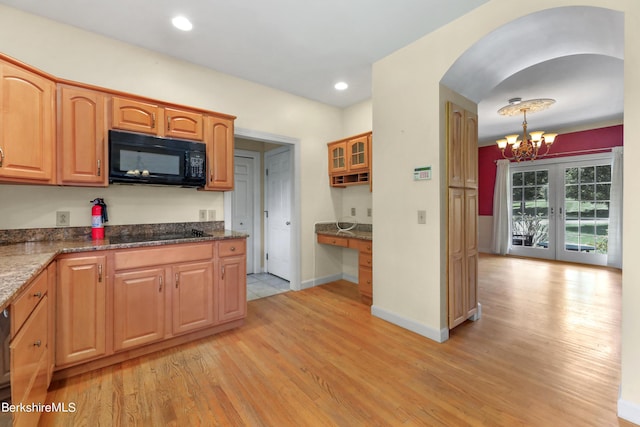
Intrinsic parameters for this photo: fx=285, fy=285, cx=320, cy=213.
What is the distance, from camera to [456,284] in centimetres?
267

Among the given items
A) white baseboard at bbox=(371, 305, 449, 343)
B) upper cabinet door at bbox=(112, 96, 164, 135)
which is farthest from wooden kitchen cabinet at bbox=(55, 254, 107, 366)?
white baseboard at bbox=(371, 305, 449, 343)

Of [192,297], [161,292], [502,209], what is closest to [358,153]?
[192,297]

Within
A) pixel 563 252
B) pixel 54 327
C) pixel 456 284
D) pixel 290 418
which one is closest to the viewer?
pixel 290 418

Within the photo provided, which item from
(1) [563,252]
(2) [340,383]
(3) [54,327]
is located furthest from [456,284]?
(1) [563,252]

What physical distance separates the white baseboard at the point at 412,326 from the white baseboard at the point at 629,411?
1087 mm

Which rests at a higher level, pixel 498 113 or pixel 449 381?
pixel 498 113

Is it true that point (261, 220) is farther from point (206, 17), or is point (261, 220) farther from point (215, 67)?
point (206, 17)

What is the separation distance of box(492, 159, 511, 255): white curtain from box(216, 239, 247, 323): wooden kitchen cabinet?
6.26m

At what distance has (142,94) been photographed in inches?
108

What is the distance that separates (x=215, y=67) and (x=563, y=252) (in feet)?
23.3

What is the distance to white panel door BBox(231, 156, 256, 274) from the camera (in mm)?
4648

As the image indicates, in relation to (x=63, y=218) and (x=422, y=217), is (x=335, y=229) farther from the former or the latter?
(x=63, y=218)

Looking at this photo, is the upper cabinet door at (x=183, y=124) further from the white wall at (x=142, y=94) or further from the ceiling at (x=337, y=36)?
the ceiling at (x=337, y=36)

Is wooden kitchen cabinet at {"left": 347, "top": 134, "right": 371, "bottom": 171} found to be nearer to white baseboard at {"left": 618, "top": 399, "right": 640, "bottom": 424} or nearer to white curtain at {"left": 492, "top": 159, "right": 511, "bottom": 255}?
white baseboard at {"left": 618, "top": 399, "right": 640, "bottom": 424}
